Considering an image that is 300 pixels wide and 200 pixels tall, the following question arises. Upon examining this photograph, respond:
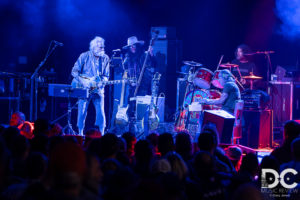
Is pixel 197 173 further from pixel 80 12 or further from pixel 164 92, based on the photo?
pixel 80 12

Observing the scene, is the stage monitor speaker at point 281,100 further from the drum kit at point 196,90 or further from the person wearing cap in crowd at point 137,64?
the person wearing cap in crowd at point 137,64

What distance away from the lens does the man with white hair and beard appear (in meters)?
10.5

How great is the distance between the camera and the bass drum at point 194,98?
10.8 m

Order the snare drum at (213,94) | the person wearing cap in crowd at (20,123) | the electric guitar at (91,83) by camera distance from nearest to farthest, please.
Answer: the person wearing cap in crowd at (20,123) → the electric guitar at (91,83) → the snare drum at (213,94)

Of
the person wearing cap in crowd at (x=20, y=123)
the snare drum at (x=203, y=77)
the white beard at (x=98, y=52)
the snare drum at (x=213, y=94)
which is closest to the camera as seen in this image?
the person wearing cap in crowd at (x=20, y=123)

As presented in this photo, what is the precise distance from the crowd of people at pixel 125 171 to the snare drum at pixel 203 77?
4871 mm

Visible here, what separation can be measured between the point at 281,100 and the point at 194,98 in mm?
2716

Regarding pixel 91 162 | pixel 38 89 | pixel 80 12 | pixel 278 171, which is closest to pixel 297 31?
pixel 80 12

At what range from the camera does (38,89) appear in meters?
11.3

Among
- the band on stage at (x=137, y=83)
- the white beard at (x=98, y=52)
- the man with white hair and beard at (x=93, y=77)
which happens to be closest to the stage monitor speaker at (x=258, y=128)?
the band on stage at (x=137, y=83)

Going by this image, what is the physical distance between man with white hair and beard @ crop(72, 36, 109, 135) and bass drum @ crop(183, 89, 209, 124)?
233 cm

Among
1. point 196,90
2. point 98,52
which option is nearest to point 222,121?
point 196,90

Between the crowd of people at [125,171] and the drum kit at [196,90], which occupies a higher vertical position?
the drum kit at [196,90]

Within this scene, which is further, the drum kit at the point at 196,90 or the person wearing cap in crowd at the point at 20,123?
the drum kit at the point at 196,90
